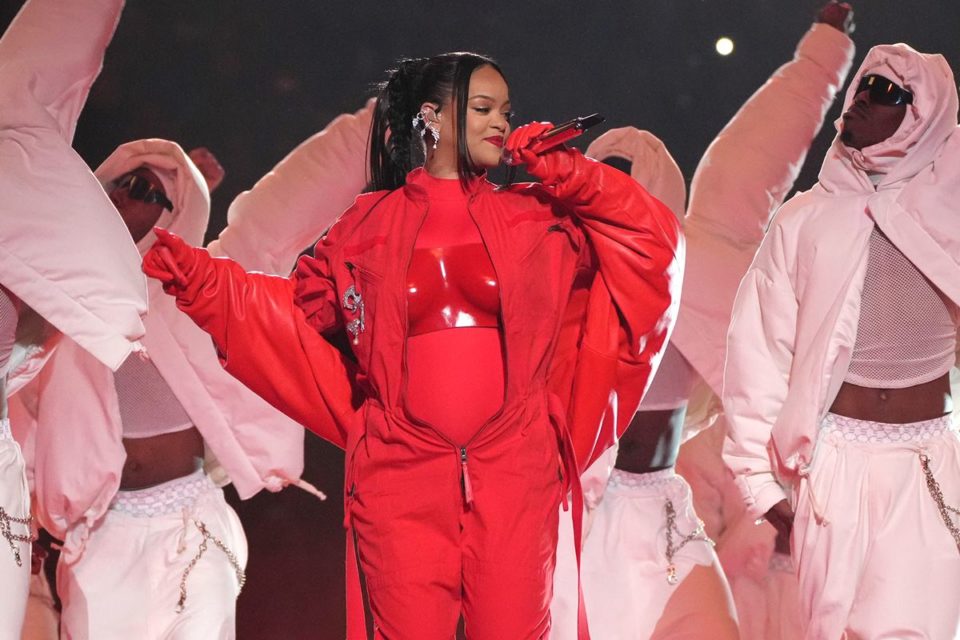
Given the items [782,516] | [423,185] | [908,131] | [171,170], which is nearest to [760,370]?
[782,516]

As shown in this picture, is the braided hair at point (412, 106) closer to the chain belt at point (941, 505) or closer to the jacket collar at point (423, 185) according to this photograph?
the jacket collar at point (423, 185)

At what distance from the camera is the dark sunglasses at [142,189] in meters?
4.14

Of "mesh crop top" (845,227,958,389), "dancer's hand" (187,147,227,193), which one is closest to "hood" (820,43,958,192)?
"mesh crop top" (845,227,958,389)


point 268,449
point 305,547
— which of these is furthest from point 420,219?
point 305,547

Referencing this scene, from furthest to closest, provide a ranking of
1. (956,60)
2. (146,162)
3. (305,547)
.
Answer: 1. (305,547)
2. (956,60)
3. (146,162)

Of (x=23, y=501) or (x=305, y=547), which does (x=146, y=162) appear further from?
(x=305, y=547)

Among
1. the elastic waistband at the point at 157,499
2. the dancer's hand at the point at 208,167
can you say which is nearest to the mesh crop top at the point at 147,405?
the elastic waistband at the point at 157,499

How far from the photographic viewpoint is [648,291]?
102 inches

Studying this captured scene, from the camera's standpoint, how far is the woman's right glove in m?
2.61

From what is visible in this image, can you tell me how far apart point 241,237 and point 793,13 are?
2.41 metres

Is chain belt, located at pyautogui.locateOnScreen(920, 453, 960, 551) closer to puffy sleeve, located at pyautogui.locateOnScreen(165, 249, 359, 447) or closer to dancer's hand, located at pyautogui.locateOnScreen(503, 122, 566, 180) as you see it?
dancer's hand, located at pyautogui.locateOnScreen(503, 122, 566, 180)

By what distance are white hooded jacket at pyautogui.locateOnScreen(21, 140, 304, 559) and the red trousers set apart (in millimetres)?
1451

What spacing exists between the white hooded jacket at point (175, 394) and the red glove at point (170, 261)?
49.9 inches

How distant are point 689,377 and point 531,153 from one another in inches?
75.5
